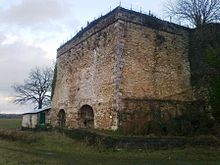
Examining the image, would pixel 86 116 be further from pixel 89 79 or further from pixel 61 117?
pixel 61 117

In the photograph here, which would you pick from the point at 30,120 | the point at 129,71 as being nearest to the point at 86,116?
the point at 129,71

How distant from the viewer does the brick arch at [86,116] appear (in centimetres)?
2083

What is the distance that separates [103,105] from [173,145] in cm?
542

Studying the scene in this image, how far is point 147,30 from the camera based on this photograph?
749 inches

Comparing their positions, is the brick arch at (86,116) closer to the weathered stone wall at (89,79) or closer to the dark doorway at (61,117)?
the weathered stone wall at (89,79)

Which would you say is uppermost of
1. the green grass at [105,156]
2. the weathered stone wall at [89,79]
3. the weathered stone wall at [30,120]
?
the weathered stone wall at [89,79]

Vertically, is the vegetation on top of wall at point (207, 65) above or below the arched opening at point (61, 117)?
above

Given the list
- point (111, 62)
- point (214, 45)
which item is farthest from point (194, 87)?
point (111, 62)

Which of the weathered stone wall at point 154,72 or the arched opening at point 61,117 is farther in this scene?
the arched opening at point 61,117

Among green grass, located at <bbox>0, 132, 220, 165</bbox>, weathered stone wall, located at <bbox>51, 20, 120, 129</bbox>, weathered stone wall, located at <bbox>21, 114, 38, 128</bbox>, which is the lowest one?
green grass, located at <bbox>0, 132, 220, 165</bbox>

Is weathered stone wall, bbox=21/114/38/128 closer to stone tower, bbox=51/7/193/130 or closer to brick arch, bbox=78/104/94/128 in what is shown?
stone tower, bbox=51/7/193/130

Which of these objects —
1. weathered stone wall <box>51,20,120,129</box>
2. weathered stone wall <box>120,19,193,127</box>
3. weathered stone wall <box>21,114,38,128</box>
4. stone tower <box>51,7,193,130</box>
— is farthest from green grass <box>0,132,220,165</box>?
weathered stone wall <box>21,114,38,128</box>

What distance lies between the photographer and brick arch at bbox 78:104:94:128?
2083cm

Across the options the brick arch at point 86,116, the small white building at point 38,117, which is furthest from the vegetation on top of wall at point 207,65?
the small white building at point 38,117
